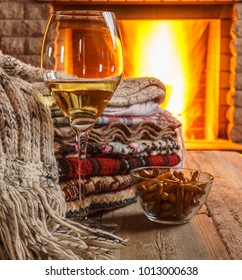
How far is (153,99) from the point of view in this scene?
0.77m

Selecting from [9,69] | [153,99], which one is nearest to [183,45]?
[153,99]

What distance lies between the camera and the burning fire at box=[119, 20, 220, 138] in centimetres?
267

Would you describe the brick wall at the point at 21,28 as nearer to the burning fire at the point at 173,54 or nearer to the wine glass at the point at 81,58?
the burning fire at the point at 173,54

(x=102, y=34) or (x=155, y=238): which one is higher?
(x=102, y=34)

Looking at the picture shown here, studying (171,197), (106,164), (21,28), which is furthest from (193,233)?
(21,28)

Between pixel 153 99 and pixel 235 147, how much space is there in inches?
69.3

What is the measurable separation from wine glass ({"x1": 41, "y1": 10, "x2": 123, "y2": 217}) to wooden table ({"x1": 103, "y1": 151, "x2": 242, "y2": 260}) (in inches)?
2.8

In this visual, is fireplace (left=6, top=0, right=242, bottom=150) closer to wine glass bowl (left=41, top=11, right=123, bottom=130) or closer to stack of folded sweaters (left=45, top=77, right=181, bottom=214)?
stack of folded sweaters (left=45, top=77, right=181, bottom=214)

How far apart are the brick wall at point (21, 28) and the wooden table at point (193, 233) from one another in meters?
1.97

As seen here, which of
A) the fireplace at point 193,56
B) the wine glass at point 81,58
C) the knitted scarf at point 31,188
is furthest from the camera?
the fireplace at point 193,56

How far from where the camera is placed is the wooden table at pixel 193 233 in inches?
18.0

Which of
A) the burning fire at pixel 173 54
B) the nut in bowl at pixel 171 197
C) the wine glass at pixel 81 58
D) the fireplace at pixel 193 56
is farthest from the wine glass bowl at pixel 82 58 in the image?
the burning fire at pixel 173 54

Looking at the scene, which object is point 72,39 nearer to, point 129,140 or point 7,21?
point 129,140

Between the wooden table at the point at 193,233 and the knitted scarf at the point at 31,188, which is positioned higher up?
the knitted scarf at the point at 31,188
